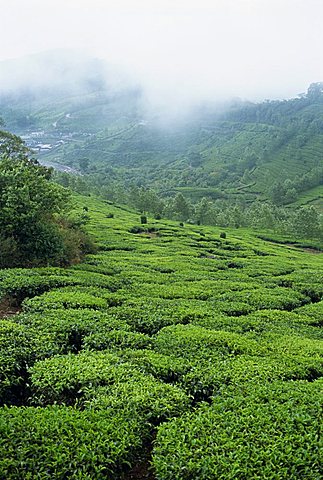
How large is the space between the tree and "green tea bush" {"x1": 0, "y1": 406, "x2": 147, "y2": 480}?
1271 centimetres

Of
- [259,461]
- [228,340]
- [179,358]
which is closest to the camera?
[259,461]

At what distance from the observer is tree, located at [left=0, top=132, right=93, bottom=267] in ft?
63.4

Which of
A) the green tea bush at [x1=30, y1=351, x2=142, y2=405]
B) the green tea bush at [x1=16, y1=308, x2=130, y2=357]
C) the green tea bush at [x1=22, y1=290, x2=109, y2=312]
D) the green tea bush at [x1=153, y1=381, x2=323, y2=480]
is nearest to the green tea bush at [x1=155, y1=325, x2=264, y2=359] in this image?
the green tea bush at [x1=16, y1=308, x2=130, y2=357]

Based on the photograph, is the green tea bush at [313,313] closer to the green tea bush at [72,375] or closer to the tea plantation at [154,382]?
the tea plantation at [154,382]

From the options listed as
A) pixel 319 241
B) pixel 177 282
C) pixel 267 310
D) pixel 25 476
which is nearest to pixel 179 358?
pixel 25 476

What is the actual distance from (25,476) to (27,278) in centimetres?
1079

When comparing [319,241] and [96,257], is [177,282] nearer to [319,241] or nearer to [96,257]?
[96,257]

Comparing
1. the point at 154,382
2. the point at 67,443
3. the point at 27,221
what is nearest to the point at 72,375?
the point at 154,382

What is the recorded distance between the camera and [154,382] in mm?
9359

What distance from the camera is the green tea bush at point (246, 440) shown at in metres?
6.59

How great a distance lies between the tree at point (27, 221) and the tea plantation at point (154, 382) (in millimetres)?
2349

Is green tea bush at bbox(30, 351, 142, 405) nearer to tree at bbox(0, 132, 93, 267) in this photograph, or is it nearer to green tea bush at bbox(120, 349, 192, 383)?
green tea bush at bbox(120, 349, 192, 383)

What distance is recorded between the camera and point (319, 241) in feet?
217

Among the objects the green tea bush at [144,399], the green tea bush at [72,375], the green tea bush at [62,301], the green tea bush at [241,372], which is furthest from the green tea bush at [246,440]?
the green tea bush at [62,301]
